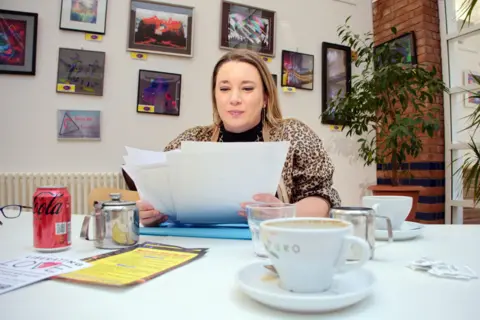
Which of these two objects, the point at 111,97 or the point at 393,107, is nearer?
the point at 111,97

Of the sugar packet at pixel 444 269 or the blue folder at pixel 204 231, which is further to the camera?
the blue folder at pixel 204 231

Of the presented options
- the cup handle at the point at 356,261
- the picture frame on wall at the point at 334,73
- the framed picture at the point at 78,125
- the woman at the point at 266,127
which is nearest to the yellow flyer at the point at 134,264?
the cup handle at the point at 356,261

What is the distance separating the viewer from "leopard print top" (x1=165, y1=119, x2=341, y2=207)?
3.97 feet

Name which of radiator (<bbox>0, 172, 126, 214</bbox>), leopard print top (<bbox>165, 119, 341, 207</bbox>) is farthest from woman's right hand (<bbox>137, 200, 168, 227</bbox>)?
radiator (<bbox>0, 172, 126, 214</bbox>)

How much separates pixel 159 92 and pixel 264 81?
147cm

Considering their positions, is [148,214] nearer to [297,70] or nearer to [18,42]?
[18,42]

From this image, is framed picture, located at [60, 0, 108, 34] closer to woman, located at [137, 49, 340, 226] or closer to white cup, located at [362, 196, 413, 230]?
woman, located at [137, 49, 340, 226]

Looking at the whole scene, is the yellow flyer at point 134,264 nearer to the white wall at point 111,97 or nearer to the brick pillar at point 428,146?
the white wall at point 111,97

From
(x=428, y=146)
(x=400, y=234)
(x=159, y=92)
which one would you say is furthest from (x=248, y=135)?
(x=428, y=146)

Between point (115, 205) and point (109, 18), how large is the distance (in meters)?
2.28

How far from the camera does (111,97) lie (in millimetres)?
2533

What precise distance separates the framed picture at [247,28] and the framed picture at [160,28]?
29 cm

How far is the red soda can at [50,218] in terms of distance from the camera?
0.66m

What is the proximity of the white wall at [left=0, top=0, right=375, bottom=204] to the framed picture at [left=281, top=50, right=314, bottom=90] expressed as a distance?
6 centimetres
